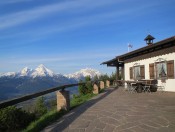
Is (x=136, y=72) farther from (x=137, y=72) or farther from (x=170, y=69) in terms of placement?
(x=170, y=69)

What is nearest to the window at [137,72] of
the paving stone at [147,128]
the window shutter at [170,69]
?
the window shutter at [170,69]

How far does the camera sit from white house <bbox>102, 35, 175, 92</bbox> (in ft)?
44.2

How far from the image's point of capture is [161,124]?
18.2 ft

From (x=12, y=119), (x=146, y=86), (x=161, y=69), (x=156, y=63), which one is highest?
(x=156, y=63)

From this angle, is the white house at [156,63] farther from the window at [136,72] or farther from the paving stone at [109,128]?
the paving stone at [109,128]

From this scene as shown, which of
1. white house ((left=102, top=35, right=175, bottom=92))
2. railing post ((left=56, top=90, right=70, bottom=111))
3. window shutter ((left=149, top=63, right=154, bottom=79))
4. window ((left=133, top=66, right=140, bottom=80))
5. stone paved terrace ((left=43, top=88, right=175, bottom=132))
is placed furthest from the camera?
window ((left=133, top=66, right=140, bottom=80))

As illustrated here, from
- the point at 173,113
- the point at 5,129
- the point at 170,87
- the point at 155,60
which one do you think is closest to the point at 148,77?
the point at 155,60

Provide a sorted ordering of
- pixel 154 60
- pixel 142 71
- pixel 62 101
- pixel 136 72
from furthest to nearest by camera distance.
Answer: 1. pixel 136 72
2. pixel 142 71
3. pixel 154 60
4. pixel 62 101

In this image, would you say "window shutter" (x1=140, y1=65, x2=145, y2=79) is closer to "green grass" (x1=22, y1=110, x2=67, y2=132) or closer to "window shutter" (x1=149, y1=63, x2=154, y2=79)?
"window shutter" (x1=149, y1=63, x2=154, y2=79)

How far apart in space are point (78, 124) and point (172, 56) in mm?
9653

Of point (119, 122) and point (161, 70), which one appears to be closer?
point (119, 122)

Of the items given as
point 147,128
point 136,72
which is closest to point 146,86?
point 136,72

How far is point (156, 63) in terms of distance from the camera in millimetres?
14953

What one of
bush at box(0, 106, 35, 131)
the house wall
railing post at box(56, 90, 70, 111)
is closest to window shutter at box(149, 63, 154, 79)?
the house wall
